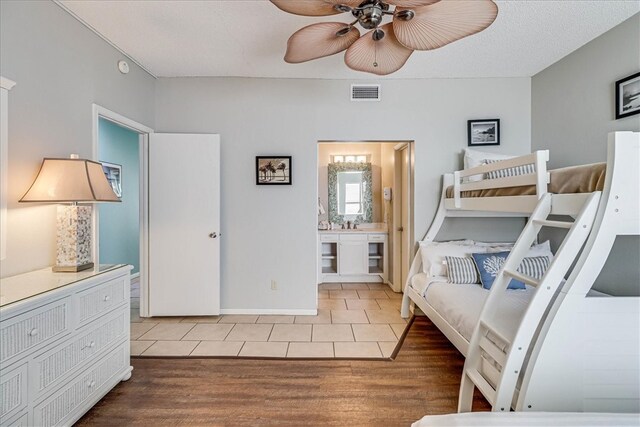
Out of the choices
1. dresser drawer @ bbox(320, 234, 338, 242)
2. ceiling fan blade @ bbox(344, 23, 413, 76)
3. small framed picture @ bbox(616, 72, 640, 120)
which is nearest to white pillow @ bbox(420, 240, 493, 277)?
small framed picture @ bbox(616, 72, 640, 120)

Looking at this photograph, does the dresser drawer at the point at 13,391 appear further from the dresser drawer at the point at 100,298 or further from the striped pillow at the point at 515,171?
the striped pillow at the point at 515,171

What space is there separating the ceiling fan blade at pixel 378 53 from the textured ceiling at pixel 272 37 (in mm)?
382

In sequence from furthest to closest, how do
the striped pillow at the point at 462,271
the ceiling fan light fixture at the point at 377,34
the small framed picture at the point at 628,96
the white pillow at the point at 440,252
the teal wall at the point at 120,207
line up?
the teal wall at the point at 120,207, the white pillow at the point at 440,252, the striped pillow at the point at 462,271, the small framed picture at the point at 628,96, the ceiling fan light fixture at the point at 377,34

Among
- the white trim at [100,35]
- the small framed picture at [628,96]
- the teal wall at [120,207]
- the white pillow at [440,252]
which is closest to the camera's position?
the white trim at [100,35]

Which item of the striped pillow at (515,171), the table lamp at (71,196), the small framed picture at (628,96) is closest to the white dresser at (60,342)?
the table lamp at (71,196)

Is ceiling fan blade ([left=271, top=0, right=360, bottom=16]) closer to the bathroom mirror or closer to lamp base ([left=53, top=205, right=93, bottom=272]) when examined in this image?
lamp base ([left=53, top=205, right=93, bottom=272])

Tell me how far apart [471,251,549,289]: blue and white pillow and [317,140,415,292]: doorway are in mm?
1302

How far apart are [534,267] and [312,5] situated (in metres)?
2.54

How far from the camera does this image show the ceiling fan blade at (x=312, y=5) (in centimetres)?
159

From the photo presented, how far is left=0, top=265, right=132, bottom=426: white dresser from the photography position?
1.41 m

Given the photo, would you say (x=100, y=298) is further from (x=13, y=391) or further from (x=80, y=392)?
(x=13, y=391)

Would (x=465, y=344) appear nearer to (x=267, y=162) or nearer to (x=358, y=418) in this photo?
(x=358, y=418)

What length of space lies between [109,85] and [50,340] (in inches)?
80.3

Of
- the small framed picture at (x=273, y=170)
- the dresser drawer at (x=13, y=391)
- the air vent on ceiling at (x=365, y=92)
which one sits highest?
the air vent on ceiling at (x=365, y=92)
